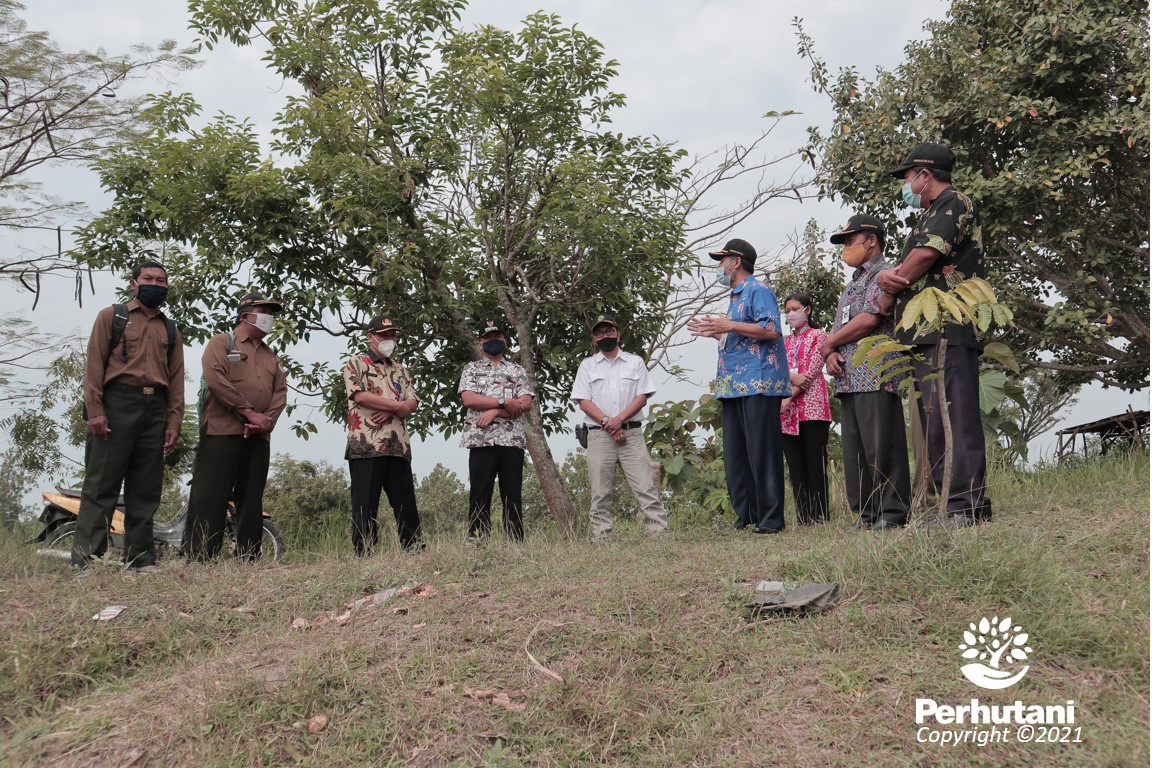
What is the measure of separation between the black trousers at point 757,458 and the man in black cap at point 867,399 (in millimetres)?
506

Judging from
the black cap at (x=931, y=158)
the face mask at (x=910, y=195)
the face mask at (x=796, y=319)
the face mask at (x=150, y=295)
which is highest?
the black cap at (x=931, y=158)

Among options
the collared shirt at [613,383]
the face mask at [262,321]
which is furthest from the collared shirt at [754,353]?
the face mask at [262,321]

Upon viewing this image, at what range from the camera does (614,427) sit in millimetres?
7391

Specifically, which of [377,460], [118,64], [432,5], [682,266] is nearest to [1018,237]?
[682,266]

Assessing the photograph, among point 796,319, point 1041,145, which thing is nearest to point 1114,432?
point 1041,145

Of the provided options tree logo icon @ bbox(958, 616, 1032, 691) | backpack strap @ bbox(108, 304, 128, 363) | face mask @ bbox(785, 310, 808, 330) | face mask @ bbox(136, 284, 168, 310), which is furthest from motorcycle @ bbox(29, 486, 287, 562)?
tree logo icon @ bbox(958, 616, 1032, 691)

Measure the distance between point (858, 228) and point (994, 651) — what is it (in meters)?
3.28

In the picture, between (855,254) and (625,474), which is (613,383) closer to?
(625,474)

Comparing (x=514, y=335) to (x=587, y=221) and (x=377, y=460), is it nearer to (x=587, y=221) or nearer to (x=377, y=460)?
(x=587, y=221)

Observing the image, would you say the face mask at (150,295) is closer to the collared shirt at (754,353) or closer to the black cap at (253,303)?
the black cap at (253,303)

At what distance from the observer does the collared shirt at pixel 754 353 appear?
258 inches

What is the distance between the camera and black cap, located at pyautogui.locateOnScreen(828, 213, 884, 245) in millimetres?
6180

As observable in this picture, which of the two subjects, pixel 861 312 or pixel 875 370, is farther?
pixel 861 312

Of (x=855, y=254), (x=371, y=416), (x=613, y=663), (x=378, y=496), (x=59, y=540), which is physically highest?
(x=855, y=254)
